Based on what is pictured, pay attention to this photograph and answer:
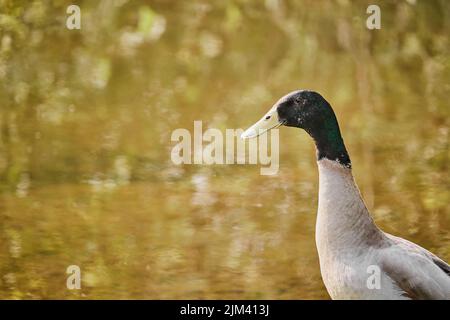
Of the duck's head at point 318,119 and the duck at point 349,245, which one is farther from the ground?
the duck's head at point 318,119

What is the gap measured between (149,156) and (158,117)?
0.85 m

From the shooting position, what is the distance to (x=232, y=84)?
28.7 feet

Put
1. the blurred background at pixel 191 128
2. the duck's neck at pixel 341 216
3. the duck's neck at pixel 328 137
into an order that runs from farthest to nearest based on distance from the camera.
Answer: the blurred background at pixel 191 128 < the duck's neck at pixel 328 137 < the duck's neck at pixel 341 216

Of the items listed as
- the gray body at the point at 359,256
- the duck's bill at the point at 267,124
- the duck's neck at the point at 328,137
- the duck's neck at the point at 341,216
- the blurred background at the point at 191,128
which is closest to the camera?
the gray body at the point at 359,256

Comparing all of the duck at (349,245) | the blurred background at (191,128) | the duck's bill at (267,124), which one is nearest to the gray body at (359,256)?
the duck at (349,245)

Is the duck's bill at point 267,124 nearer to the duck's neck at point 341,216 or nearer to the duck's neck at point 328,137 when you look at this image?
the duck's neck at point 328,137

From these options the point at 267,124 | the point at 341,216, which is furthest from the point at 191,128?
the point at 341,216

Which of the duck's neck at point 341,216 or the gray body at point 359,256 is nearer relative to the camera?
the gray body at point 359,256

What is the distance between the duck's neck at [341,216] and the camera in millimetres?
4246

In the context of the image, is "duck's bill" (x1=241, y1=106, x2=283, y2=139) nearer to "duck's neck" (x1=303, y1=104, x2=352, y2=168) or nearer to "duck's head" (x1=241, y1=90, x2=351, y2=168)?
"duck's head" (x1=241, y1=90, x2=351, y2=168)

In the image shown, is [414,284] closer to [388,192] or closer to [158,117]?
[388,192]

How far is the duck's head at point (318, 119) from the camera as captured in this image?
14.4ft

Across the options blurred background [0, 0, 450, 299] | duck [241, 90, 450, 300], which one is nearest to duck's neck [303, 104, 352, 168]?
duck [241, 90, 450, 300]

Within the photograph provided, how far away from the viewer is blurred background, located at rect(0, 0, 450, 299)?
17.8 feet
